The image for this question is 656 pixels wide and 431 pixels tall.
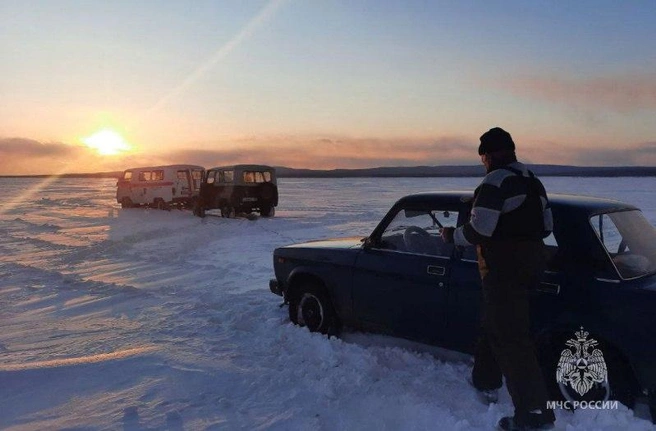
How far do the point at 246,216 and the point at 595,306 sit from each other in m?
19.2

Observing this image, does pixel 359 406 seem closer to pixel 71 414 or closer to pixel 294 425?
pixel 294 425

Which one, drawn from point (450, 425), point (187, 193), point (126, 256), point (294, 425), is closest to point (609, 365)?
point (450, 425)

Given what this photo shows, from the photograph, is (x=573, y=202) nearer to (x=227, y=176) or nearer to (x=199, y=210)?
(x=227, y=176)

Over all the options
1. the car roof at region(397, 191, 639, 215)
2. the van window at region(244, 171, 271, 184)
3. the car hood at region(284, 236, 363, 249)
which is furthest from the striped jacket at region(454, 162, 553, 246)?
the van window at region(244, 171, 271, 184)

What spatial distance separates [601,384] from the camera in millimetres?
3527

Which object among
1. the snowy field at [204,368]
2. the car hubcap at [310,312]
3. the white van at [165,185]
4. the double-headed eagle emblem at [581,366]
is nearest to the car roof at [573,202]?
the double-headed eagle emblem at [581,366]

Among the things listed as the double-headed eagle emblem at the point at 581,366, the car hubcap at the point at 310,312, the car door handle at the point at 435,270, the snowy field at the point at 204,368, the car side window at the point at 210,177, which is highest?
the car side window at the point at 210,177

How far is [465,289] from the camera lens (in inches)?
165

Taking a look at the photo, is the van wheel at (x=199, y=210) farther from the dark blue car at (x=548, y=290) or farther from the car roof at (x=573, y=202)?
the car roof at (x=573, y=202)

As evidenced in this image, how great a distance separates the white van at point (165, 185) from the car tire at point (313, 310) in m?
19.2

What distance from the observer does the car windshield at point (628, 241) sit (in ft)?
12.0

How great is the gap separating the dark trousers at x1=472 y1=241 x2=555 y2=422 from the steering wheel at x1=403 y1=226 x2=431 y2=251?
4.09 feet

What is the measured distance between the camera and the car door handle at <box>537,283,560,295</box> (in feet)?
12.1

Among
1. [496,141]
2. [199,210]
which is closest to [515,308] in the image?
[496,141]
